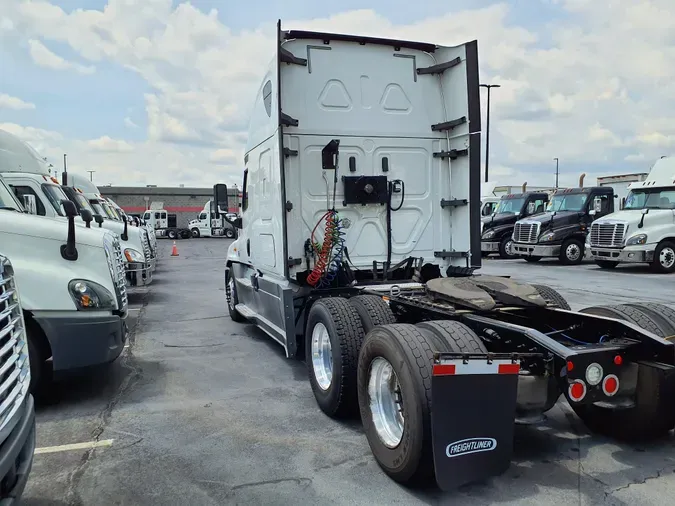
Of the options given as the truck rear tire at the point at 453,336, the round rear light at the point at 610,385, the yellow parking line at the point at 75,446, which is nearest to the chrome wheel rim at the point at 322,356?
the truck rear tire at the point at 453,336

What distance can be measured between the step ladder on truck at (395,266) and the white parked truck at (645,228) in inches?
465

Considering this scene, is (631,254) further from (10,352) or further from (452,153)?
(10,352)

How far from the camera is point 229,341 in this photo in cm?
805

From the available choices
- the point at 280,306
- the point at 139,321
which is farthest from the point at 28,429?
the point at 139,321

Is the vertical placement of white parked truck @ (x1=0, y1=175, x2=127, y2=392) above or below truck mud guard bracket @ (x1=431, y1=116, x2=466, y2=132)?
below

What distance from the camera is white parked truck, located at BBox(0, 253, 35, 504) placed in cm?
259

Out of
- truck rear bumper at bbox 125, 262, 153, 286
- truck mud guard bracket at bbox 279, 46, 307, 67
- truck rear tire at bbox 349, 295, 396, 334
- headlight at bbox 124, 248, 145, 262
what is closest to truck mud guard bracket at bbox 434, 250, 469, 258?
truck rear tire at bbox 349, 295, 396, 334

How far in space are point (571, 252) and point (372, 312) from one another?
1627 cm

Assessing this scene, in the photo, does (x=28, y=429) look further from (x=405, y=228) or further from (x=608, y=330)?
(x=405, y=228)

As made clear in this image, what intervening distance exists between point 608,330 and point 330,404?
2.27 metres

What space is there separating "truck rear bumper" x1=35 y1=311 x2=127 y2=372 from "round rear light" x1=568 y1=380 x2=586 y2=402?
3886mm

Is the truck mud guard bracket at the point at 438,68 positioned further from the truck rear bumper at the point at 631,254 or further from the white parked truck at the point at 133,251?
the truck rear bumper at the point at 631,254

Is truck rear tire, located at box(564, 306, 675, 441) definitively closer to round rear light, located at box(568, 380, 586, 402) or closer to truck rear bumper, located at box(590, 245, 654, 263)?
round rear light, located at box(568, 380, 586, 402)

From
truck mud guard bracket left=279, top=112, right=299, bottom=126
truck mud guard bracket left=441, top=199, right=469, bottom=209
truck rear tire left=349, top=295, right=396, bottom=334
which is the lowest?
truck rear tire left=349, top=295, right=396, bottom=334
